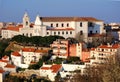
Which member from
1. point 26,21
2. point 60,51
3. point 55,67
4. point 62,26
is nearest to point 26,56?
point 60,51

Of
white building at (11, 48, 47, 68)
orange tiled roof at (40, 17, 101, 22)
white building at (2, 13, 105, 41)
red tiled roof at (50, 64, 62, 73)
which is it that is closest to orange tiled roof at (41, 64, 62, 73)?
red tiled roof at (50, 64, 62, 73)

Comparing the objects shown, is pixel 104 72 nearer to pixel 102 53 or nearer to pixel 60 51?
pixel 102 53

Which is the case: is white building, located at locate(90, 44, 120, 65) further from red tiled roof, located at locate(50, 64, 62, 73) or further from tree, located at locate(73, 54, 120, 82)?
red tiled roof, located at locate(50, 64, 62, 73)

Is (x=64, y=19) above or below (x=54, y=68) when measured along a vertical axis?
above

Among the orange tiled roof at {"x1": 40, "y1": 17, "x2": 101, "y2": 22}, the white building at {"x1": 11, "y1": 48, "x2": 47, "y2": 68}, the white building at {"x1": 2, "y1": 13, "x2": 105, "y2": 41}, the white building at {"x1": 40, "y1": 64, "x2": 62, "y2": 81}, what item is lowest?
the white building at {"x1": 40, "y1": 64, "x2": 62, "y2": 81}

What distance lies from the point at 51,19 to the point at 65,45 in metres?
4.75

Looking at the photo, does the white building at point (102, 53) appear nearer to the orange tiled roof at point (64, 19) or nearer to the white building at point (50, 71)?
the white building at point (50, 71)

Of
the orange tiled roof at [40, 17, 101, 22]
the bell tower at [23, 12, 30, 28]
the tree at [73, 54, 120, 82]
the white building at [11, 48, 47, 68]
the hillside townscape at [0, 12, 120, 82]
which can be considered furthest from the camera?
the bell tower at [23, 12, 30, 28]

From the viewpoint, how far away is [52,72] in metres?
22.9

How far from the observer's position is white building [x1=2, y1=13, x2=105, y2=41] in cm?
2866

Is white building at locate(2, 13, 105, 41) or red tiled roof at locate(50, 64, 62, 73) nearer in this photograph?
red tiled roof at locate(50, 64, 62, 73)

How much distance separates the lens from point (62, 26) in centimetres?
2941

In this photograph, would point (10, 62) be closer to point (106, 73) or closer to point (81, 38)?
point (81, 38)

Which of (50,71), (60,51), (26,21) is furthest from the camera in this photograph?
(26,21)
